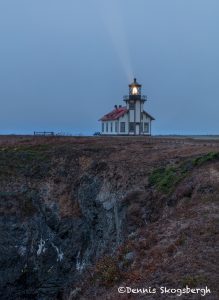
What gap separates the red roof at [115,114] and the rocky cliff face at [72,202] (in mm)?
33951

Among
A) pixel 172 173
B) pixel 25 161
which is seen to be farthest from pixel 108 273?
pixel 25 161

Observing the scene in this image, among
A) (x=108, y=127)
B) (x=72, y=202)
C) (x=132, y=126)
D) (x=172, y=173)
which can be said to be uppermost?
(x=108, y=127)

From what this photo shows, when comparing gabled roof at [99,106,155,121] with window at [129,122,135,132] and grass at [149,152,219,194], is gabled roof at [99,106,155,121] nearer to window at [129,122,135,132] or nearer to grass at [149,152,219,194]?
window at [129,122,135,132]

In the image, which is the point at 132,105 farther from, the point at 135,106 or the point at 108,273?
the point at 108,273

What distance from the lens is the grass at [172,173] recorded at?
2667cm

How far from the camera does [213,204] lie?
1886 centimetres

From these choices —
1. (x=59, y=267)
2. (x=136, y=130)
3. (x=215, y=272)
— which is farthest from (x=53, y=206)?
(x=136, y=130)

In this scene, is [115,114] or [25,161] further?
[115,114]

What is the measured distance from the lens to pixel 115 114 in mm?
82125

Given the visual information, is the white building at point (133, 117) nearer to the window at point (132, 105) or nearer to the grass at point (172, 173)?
the window at point (132, 105)

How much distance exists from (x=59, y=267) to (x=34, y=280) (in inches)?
99.0

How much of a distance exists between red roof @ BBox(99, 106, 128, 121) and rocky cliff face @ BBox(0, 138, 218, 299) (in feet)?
111

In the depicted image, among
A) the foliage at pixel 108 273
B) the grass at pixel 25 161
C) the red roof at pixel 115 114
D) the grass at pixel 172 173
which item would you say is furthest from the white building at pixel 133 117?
the foliage at pixel 108 273

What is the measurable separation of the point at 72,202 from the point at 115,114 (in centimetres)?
4659
